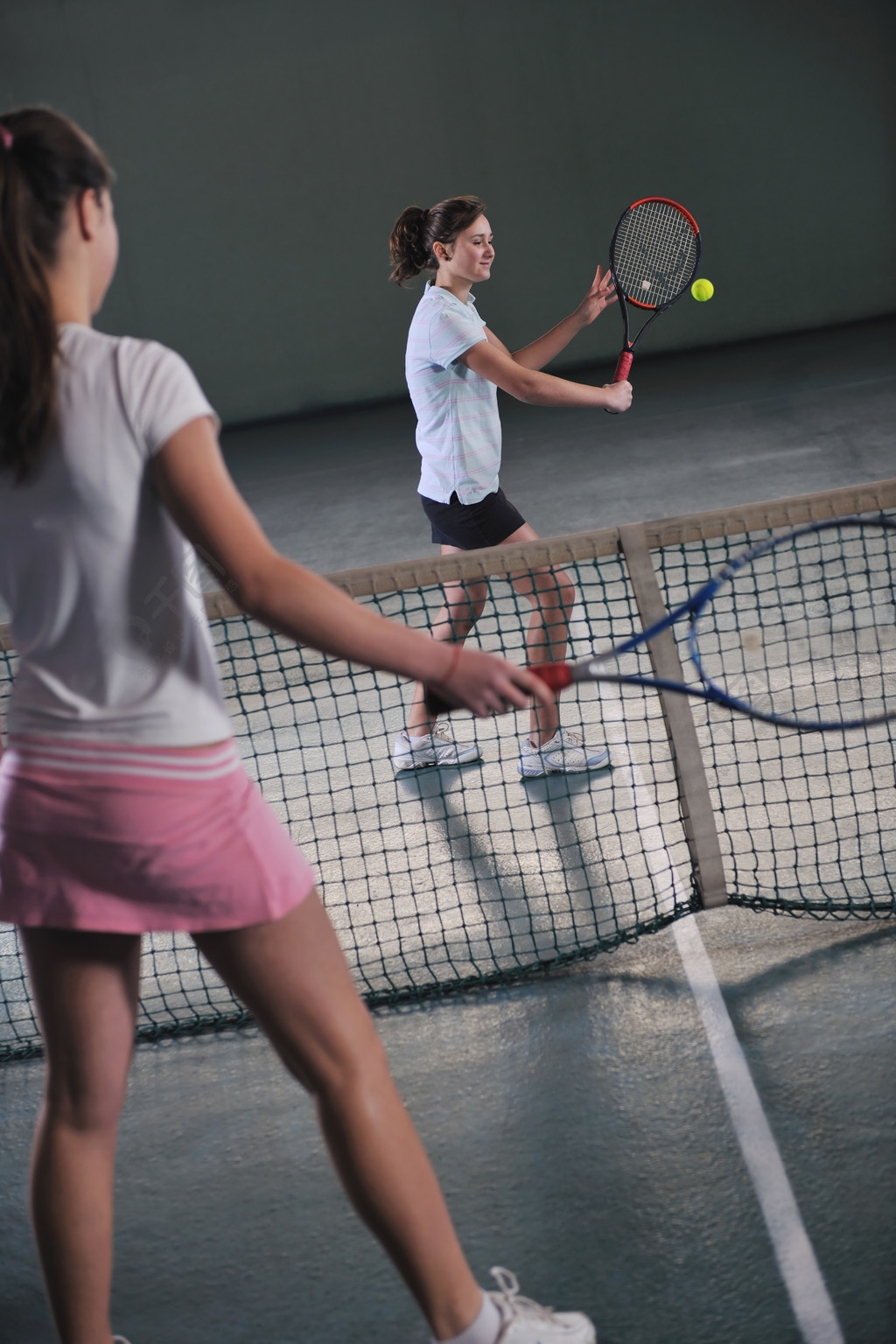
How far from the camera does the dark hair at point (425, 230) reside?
3.58m

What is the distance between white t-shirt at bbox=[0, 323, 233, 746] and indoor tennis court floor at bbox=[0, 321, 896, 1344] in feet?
3.41

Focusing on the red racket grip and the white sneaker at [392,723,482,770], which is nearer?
the red racket grip

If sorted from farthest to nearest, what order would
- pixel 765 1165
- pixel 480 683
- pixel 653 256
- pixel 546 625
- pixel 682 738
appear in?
pixel 653 256, pixel 546 625, pixel 682 738, pixel 765 1165, pixel 480 683

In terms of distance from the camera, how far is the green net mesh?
279cm

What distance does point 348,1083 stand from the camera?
4.64 feet

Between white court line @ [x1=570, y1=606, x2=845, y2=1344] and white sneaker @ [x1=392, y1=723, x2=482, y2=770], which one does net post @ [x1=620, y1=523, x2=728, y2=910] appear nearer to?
white court line @ [x1=570, y1=606, x2=845, y2=1344]

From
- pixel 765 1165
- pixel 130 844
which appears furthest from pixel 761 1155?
pixel 130 844

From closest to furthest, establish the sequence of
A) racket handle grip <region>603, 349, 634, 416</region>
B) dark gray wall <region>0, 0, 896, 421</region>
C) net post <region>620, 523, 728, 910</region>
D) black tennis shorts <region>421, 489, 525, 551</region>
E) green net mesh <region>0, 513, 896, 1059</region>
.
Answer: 1. net post <region>620, 523, 728, 910</region>
2. green net mesh <region>0, 513, 896, 1059</region>
3. racket handle grip <region>603, 349, 634, 416</region>
4. black tennis shorts <region>421, 489, 525, 551</region>
5. dark gray wall <region>0, 0, 896, 421</region>

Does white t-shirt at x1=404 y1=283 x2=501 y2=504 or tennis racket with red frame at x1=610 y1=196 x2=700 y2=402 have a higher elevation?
tennis racket with red frame at x1=610 y1=196 x2=700 y2=402

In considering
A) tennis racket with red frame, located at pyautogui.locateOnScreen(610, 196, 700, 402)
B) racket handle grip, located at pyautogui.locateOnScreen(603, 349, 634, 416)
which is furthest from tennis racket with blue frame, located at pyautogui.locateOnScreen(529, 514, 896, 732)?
tennis racket with red frame, located at pyautogui.locateOnScreen(610, 196, 700, 402)

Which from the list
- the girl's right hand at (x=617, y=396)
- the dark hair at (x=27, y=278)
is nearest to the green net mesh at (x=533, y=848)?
the girl's right hand at (x=617, y=396)

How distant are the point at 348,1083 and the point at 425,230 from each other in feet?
9.52

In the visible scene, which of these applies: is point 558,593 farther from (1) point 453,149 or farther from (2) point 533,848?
(1) point 453,149

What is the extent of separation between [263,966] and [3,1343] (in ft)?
3.18
